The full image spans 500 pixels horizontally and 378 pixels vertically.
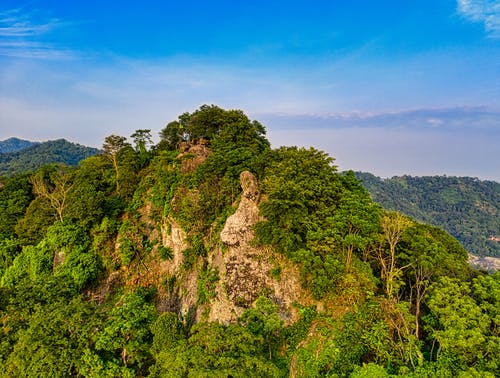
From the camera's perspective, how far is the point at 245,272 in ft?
70.1

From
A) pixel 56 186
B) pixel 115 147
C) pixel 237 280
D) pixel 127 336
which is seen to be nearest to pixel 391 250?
pixel 237 280

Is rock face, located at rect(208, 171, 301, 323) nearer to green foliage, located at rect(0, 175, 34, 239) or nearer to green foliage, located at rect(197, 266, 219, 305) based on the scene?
green foliage, located at rect(197, 266, 219, 305)

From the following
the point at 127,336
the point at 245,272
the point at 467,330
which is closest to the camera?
the point at 467,330

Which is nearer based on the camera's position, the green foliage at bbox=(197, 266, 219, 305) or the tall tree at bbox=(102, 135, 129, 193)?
the green foliage at bbox=(197, 266, 219, 305)

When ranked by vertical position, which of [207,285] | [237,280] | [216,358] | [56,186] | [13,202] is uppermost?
[56,186]

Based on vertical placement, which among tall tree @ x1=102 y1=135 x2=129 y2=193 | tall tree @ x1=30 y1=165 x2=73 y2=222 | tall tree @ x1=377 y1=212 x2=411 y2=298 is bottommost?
tall tree @ x1=377 y1=212 x2=411 y2=298

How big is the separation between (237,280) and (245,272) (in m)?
0.82

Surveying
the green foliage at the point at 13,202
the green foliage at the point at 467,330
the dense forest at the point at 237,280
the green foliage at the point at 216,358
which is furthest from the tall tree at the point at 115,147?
the green foliage at the point at 467,330

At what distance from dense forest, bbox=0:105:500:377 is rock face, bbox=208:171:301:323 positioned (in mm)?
101

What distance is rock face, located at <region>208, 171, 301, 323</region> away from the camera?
792 inches

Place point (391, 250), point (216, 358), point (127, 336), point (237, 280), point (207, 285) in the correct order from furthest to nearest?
point (207, 285) < point (237, 280) < point (391, 250) < point (127, 336) < point (216, 358)

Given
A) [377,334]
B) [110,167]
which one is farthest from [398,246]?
[110,167]

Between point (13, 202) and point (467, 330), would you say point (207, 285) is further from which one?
point (13, 202)

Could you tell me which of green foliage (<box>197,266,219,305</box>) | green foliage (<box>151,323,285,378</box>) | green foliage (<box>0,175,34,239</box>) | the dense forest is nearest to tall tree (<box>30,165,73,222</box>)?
the dense forest
